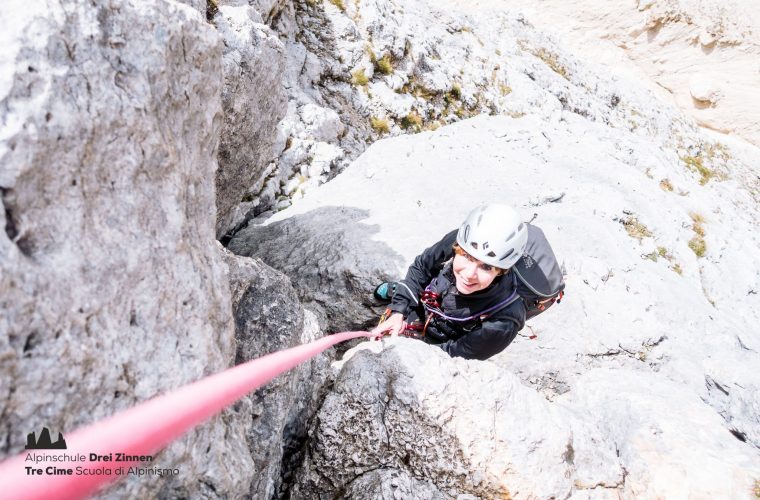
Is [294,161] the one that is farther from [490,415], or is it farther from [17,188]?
[17,188]

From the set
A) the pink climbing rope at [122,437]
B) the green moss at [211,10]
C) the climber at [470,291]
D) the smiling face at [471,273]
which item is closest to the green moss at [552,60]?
the green moss at [211,10]

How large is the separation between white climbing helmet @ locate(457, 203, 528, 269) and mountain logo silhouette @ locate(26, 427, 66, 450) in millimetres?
4018

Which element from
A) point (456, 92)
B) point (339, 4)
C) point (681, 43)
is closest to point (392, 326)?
point (339, 4)

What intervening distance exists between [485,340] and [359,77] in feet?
37.4

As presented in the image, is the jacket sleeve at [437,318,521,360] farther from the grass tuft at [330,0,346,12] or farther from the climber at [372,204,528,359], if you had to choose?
the grass tuft at [330,0,346,12]

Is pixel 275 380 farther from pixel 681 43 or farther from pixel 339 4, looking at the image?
pixel 681 43

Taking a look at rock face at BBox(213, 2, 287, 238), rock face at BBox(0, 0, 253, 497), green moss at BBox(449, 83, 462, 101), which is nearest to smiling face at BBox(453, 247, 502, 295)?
rock face at BBox(0, 0, 253, 497)

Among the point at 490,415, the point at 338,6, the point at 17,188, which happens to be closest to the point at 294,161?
the point at 338,6

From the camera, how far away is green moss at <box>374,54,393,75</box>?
15.1 m

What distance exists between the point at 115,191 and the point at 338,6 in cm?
1451

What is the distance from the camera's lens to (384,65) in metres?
15.1

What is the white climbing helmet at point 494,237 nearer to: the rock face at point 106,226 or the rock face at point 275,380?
the rock face at point 275,380

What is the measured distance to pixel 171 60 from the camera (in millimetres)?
2863

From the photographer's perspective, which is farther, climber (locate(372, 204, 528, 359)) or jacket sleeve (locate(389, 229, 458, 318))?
jacket sleeve (locate(389, 229, 458, 318))
